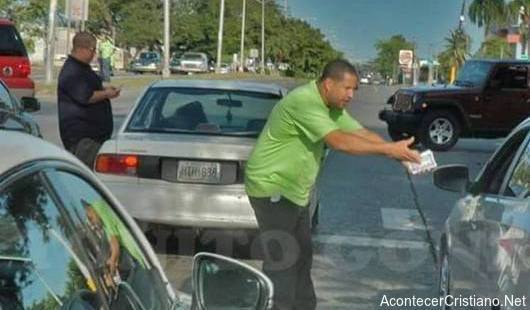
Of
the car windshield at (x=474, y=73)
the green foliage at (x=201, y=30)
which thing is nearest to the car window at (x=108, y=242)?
the car windshield at (x=474, y=73)

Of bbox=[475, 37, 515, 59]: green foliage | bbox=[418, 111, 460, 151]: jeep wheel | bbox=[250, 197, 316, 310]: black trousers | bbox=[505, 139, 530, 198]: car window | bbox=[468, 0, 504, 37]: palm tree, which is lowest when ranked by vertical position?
bbox=[418, 111, 460, 151]: jeep wheel

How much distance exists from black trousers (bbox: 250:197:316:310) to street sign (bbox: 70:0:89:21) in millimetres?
26657

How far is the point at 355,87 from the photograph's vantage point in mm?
6320

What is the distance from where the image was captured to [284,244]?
247 inches

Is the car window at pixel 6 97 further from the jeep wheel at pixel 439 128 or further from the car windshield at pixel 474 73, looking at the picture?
the car windshield at pixel 474 73

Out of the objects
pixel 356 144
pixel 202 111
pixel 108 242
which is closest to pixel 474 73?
pixel 202 111

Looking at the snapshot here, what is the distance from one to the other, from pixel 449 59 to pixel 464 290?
92.1 meters

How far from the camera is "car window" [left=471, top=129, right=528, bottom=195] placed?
18.5ft

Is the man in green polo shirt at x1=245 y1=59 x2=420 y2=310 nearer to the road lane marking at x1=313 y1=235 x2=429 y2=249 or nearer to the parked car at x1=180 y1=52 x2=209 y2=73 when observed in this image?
the road lane marking at x1=313 y1=235 x2=429 y2=249

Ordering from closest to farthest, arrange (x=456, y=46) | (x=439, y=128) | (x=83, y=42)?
(x=83, y=42) < (x=439, y=128) < (x=456, y=46)

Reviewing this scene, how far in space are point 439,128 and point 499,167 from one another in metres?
16.6

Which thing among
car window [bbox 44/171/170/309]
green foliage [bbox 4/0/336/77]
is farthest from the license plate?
green foliage [bbox 4/0/336/77]

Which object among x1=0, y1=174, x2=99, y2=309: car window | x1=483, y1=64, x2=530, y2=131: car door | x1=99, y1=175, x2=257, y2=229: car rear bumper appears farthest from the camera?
x1=483, y1=64, x2=530, y2=131: car door

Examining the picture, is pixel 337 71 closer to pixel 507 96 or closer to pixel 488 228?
pixel 488 228
